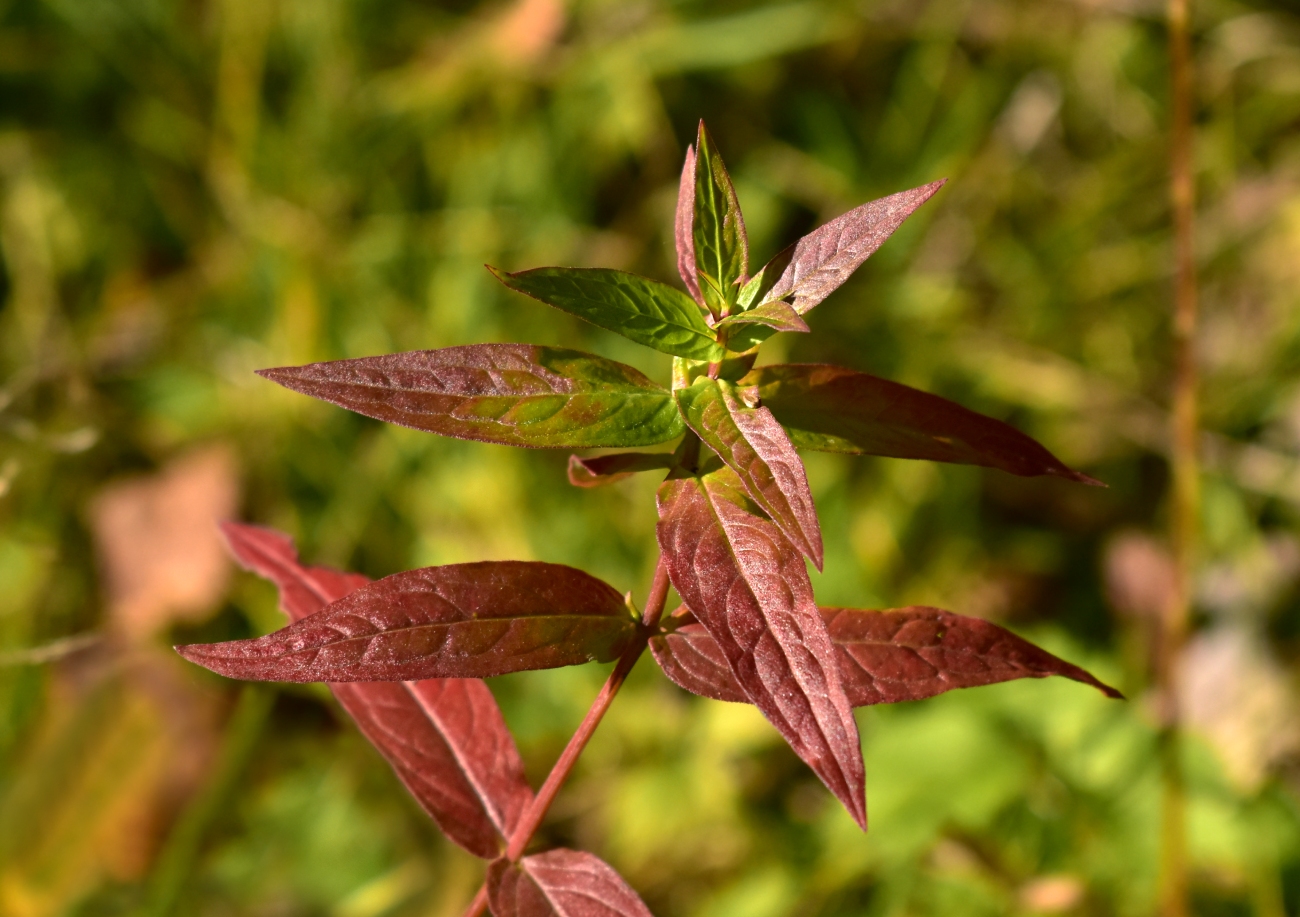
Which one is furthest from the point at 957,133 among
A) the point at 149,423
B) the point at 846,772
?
the point at 846,772

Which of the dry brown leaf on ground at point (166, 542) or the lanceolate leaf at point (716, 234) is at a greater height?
the lanceolate leaf at point (716, 234)

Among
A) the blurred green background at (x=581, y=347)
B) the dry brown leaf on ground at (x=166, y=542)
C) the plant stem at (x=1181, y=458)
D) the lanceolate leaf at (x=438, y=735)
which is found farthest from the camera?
the dry brown leaf on ground at (x=166, y=542)

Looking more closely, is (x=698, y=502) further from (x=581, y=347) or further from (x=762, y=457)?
(x=581, y=347)

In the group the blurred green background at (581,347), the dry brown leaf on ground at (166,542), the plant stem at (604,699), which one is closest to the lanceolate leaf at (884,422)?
the plant stem at (604,699)

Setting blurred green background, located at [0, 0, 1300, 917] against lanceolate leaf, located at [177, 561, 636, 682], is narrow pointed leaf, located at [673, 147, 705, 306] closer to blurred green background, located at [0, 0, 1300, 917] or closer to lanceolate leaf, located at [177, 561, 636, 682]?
lanceolate leaf, located at [177, 561, 636, 682]

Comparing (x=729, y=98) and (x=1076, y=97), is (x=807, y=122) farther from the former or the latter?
(x=1076, y=97)

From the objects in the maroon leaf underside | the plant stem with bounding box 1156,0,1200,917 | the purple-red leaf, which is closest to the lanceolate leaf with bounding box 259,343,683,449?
the maroon leaf underside

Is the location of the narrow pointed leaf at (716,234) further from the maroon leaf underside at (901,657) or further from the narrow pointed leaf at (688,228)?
the maroon leaf underside at (901,657)
